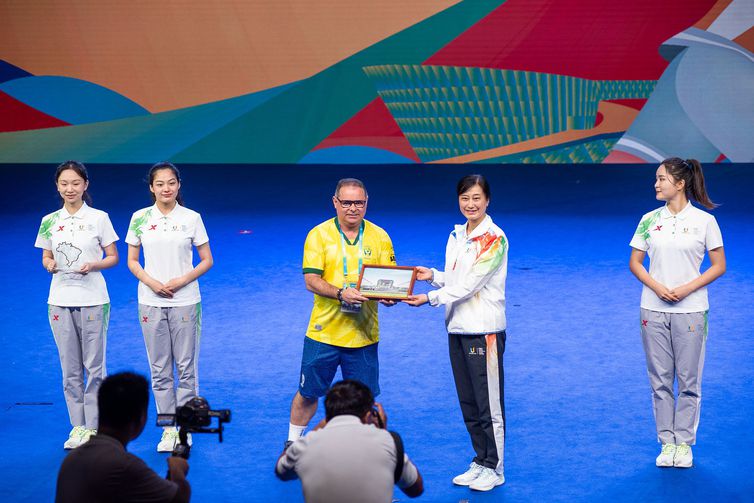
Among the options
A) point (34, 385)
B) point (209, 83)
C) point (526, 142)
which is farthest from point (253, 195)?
point (34, 385)

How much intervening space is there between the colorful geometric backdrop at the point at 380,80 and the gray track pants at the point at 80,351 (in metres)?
8.72

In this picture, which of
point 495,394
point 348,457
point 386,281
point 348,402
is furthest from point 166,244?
point 348,457

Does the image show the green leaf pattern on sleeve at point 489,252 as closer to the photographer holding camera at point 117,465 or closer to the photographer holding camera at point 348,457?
the photographer holding camera at point 348,457

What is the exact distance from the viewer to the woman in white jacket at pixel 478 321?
16.3 feet

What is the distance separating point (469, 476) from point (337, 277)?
51.0 inches

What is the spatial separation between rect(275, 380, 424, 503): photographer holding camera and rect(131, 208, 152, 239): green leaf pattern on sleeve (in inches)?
99.4

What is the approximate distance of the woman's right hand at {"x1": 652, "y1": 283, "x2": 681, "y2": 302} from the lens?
5.14 metres

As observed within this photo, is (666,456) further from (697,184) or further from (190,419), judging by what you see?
Result: (190,419)

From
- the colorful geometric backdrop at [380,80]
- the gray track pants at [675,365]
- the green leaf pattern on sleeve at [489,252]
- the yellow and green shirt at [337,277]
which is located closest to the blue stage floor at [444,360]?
the gray track pants at [675,365]

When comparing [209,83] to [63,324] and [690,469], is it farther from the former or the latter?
[690,469]

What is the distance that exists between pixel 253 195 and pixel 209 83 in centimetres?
182

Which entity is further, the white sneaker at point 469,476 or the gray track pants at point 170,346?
the gray track pants at point 170,346

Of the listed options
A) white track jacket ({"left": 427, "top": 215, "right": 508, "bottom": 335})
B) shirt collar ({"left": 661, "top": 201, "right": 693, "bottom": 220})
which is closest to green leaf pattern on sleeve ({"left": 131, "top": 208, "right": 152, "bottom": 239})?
white track jacket ({"left": 427, "top": 215, "right": 508, "bottom": 335})

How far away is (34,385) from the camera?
6.62 m
